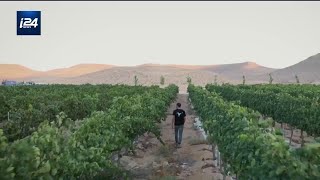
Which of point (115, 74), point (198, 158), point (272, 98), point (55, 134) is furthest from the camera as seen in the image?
point (115, 74)

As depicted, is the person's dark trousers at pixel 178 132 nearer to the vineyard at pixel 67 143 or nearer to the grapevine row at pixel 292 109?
the vineyard at pixel 67 143

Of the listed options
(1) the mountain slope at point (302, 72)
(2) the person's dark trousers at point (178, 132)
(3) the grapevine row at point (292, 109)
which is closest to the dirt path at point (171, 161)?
(2) the person's dark trousers at point (178, 132)

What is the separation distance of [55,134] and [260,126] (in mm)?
4465

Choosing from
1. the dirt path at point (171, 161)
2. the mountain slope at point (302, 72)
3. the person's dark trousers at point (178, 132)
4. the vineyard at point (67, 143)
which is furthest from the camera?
the mountain slope at point (302, 72)

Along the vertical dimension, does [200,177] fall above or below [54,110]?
below

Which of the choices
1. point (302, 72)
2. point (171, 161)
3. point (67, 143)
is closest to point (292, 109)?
point (171, 161)

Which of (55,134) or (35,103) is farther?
(35,103)

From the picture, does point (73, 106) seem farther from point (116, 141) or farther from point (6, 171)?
point (6, 171)

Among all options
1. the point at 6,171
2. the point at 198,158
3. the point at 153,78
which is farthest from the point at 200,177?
the point at 153,78

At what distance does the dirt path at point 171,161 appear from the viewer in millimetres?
15344

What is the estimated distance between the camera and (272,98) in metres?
28.7

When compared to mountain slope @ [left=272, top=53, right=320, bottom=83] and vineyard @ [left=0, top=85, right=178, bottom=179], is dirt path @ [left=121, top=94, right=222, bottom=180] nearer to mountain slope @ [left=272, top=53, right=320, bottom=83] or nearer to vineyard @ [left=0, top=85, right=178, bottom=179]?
vineyard @ [left=0, top=85, right=178, bottom=179]

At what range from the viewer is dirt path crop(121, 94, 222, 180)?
15.3 metres

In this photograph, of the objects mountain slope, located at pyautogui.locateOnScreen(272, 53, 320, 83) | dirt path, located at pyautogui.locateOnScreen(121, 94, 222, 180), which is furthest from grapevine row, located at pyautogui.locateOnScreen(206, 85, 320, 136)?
mountain slope, located at pyautogui.locateOnScreen(272, 53, 320, 83)
